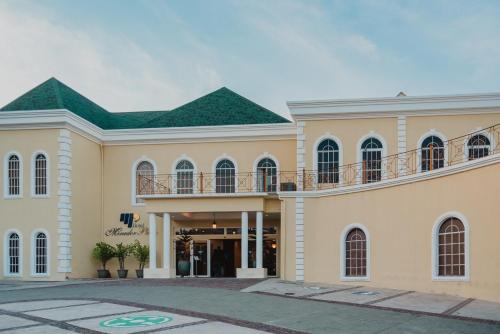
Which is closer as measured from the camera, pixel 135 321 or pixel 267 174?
pixel 135 321

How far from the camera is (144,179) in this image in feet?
96.5

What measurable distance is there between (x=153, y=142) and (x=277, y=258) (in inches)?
307

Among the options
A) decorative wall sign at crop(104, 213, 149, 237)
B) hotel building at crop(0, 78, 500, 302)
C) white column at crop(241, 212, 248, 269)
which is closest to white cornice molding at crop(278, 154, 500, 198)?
hotel building at crop(0, 78, 500, 302)

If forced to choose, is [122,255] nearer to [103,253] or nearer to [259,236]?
[103,253]

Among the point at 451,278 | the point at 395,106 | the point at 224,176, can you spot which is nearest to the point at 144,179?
the point at 224,176

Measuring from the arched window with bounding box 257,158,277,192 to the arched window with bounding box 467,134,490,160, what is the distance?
8359mm

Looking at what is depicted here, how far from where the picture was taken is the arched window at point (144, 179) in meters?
29.2

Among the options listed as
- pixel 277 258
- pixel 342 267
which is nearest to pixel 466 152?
pixel 342 267

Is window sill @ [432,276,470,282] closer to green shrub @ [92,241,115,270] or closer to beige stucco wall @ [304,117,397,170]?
beige stucco wall @ [304,117,397,170]

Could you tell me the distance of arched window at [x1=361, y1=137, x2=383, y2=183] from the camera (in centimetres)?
2505

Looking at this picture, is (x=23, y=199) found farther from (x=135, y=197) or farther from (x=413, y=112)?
(x=413, y=112)

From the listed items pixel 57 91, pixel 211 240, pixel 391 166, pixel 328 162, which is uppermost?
pixel 57 91

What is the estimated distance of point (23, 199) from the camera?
88.4ft

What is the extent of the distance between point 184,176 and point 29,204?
6.83 m
